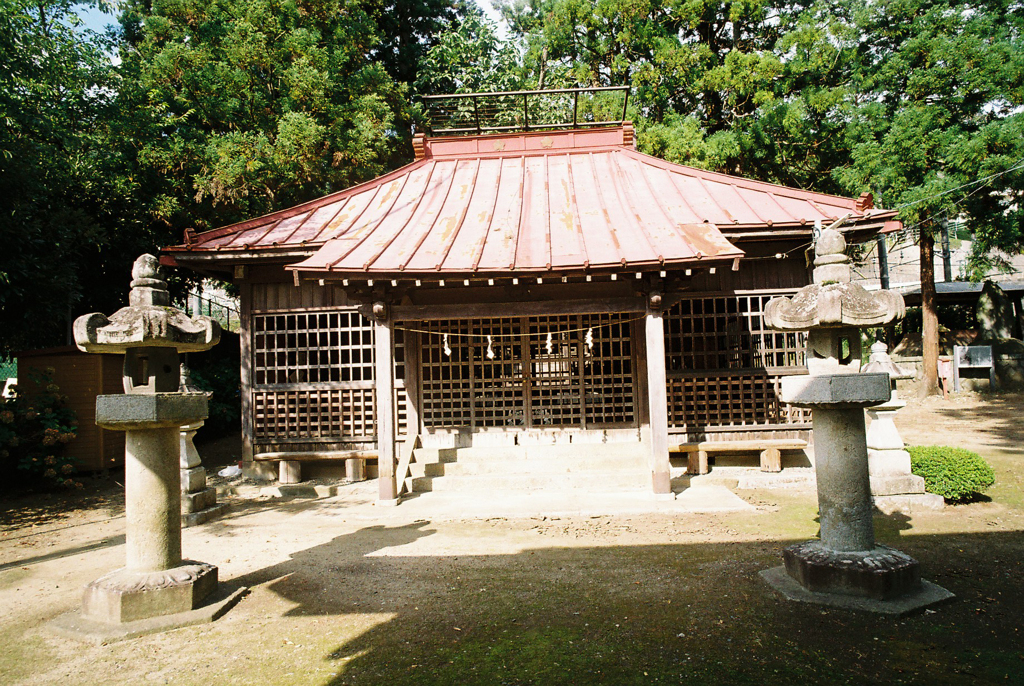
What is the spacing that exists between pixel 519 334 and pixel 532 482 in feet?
7.69

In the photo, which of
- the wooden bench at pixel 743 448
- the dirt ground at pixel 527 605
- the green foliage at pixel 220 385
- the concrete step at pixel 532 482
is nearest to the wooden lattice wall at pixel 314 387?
the concrete step at pixel 532 482

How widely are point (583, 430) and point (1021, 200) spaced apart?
12.7 meters

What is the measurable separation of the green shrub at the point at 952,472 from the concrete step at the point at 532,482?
3355mm

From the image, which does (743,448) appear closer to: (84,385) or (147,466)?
(147,466)

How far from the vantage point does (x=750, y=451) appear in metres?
9.30

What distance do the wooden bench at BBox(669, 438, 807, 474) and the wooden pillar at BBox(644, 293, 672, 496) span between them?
1.29m

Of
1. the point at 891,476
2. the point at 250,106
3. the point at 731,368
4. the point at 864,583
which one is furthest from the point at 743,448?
the point at 250,106

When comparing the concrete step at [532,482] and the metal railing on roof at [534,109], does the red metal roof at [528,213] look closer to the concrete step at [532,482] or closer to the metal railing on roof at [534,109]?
the concrete step at [532,482]

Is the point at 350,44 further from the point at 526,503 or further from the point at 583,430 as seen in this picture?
the point at 526,503

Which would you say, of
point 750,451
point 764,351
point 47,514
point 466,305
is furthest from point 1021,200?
point 47,514

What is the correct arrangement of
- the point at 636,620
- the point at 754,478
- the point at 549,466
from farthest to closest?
1. the point at 549,466
2. the point at 754,478
3. the point at 636,620

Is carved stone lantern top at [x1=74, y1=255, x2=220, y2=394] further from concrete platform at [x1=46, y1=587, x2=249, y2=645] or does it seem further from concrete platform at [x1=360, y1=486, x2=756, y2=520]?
concrete platform at [x1=360, y1=486, x2=756, y2=520]

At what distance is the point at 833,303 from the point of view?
15.2 feet

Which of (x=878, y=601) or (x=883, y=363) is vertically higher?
(x=883, y=363)
